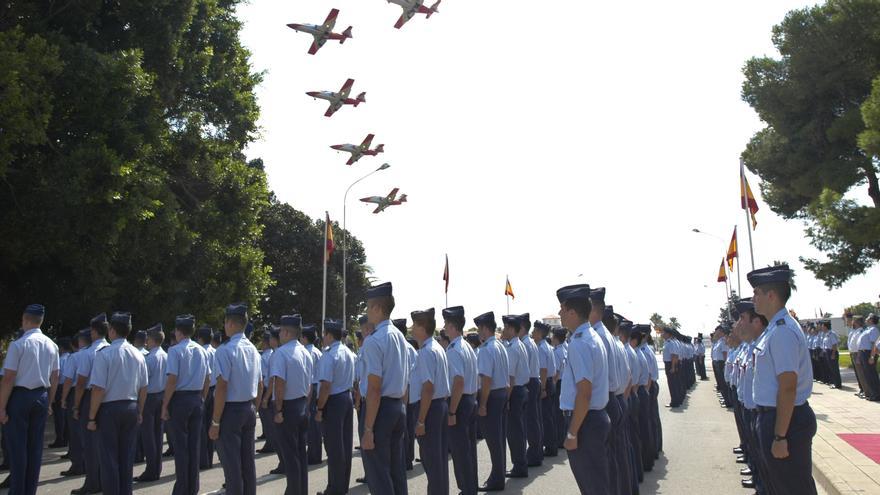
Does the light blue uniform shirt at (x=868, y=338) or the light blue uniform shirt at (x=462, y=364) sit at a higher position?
the light blue uniform shirt at (x=868, y=338)

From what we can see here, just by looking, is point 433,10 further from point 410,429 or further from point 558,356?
point 410,429

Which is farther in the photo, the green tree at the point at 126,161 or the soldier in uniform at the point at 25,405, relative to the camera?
the green tree at the point at 126,161

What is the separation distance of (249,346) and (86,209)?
9.22 meters

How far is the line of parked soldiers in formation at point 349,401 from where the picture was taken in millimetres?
6160

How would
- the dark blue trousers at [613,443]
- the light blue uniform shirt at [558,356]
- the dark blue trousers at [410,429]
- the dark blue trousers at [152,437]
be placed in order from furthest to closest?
the light blue uniform shirt at [558,356]
the dark blue trousers at [152,437]
the dark blue trousers at [410,429]
the dark blue trousers at [613,443]

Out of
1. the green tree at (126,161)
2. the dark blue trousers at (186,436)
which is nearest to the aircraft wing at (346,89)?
the green tree at (126,161)

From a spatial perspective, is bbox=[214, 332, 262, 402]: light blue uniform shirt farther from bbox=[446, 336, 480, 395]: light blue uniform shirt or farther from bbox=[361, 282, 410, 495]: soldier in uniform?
bbox=[446, 336, 480, 395]: light blue uniform shirt

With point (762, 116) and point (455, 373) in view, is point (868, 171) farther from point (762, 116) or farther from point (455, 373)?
point (455, 373)

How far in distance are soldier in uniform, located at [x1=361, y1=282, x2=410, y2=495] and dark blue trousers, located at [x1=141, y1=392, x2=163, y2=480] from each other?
16.7 ft

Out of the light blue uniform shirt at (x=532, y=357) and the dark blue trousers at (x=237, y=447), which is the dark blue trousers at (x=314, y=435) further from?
the dark blue trousers at (x=237, y=447)

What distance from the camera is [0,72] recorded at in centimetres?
1320

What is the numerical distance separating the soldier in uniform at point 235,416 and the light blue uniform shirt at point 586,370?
3.22 meters

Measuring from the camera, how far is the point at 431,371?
24.1 feet

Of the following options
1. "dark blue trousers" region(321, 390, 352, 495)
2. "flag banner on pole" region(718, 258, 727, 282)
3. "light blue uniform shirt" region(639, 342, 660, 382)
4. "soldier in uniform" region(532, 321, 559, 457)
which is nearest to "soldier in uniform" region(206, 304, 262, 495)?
"dark blue trousers" region(321, 390, 352, 495)
